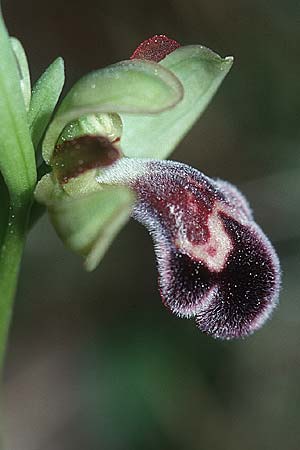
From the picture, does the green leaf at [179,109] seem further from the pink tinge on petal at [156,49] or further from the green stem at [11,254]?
the green stem at [11,254]

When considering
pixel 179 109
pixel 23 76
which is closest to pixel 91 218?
pixel 23 76

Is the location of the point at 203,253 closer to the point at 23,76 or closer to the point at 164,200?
the point at 164,200

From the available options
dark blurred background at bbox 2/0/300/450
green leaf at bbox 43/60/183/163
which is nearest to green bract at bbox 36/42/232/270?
green leaf at bbox 43/60/183/163

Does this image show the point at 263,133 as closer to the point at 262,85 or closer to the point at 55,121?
the point at 262,85

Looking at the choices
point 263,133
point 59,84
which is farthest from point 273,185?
point 59,84

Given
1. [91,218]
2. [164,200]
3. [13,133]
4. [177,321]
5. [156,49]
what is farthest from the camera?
[177,321]

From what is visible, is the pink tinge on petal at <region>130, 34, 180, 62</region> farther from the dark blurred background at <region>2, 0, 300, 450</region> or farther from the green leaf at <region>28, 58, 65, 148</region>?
the dark blurred background at <region>2, 0, 300, 450</region>

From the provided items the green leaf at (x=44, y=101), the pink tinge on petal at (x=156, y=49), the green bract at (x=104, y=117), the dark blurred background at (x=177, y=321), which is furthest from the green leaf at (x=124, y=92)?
the dark blurred background at (x=177, y=321)
